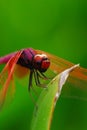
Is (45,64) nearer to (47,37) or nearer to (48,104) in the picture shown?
(47,37)

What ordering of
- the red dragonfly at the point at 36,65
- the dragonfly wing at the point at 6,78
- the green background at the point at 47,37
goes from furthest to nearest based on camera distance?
the green background at the point at 47,37 < the red dragonfly at the point at 36,65 < the dragonfly wing at the point at 6,78

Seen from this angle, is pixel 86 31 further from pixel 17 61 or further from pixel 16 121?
pixel 16 121

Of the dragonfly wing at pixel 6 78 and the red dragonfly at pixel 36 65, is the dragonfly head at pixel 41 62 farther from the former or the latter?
the dragonfly wing at pixel 6 78

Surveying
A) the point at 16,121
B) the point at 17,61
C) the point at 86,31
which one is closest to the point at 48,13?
the point at 86,31

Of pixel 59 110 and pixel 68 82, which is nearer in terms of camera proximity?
pixel 68 82

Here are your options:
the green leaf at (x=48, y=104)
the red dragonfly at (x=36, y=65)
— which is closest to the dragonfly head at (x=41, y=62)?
the red dragonfly at (x=36, y=65)

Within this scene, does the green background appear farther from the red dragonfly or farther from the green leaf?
the green leaf
